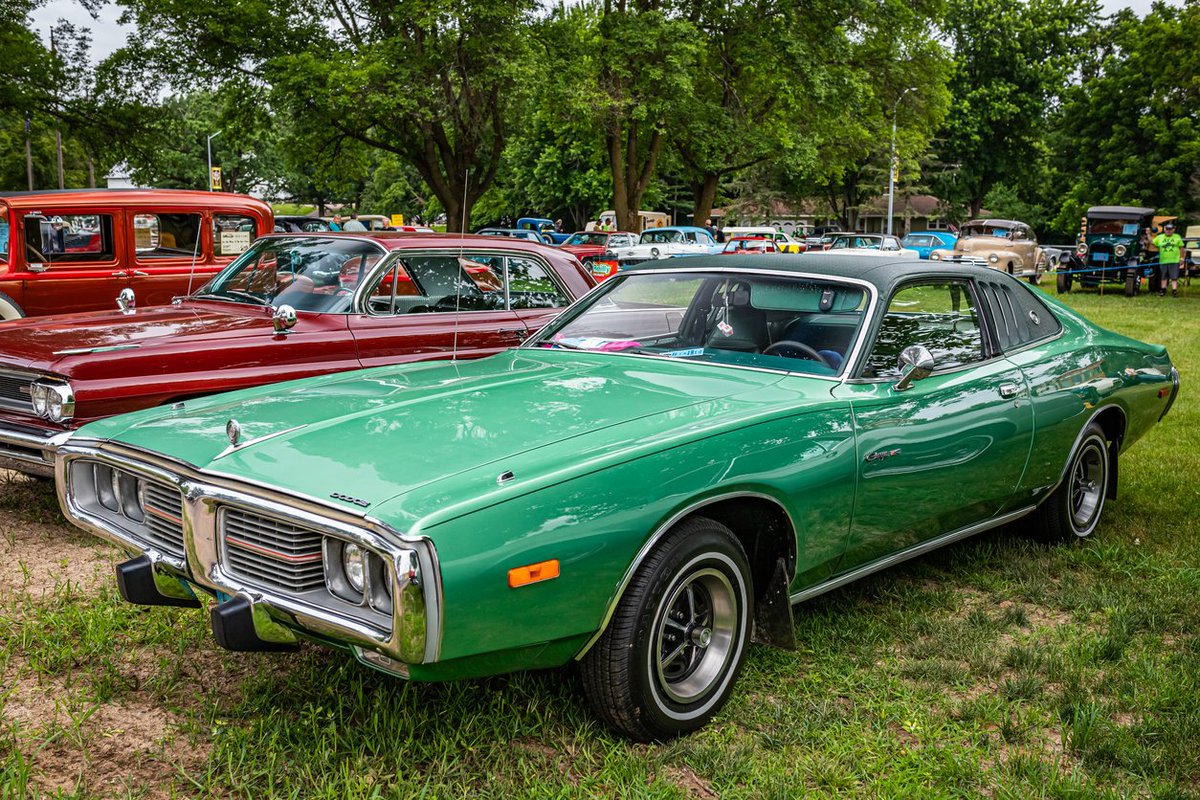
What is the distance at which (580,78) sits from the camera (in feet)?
83.7

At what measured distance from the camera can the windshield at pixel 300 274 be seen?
6133 millimetres

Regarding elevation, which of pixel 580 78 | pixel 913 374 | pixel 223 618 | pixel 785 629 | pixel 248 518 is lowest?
pixel 785 629

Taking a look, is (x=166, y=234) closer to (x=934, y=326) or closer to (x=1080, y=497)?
(x=934, y=326)

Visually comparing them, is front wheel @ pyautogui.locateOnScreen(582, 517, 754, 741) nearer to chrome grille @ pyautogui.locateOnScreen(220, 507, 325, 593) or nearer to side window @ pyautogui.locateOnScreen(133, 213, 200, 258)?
chrome grille @ pyautogui.locateOnScreen(220, 507, 325, 593)

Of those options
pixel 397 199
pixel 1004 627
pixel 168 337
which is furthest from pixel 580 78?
pixel 397 199

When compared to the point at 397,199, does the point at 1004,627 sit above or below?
below

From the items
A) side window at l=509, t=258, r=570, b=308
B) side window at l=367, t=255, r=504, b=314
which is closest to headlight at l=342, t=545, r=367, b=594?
side window at l=367, t=255, r=504, b=314

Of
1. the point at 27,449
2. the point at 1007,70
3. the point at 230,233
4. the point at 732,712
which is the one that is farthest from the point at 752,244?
the point at 732,712

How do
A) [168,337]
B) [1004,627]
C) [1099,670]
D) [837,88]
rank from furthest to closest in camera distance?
[837,88], [168,337], [1004,627], [1099,670]

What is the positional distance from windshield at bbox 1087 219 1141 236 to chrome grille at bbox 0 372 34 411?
25.6m

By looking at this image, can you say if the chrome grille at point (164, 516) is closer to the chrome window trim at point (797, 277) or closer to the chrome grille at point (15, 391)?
the chrome window trim at point (797, 277)

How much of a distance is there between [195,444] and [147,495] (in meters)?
0.30

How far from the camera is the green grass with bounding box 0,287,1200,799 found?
9.61 feet

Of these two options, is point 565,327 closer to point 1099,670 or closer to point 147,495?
point 147,495
